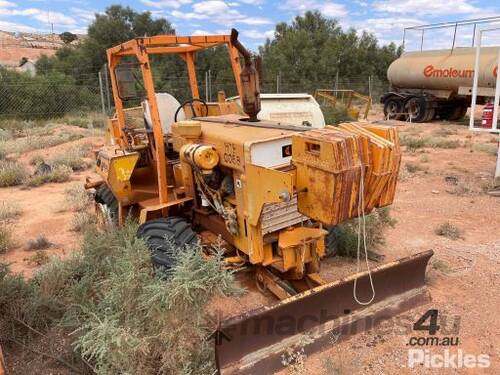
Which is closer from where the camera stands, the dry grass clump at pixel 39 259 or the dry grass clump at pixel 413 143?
the dry grass clump at pixel 39 259

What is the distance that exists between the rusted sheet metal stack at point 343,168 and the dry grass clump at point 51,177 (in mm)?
7409

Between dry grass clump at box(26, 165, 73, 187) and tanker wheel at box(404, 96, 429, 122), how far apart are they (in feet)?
46.3

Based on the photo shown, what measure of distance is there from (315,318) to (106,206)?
10.4ft

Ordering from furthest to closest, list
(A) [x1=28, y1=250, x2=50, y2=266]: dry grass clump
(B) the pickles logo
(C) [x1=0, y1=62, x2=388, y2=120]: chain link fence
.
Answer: (C) [x1=0, y1=62, x2=388, y2=120]: chain link fence → (B) the pickles logo → (A) [x1=28, y1=250, x2=50, y2=266]: dry grass clump

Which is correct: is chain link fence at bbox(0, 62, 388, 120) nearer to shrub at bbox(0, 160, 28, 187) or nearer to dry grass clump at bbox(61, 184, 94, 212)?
shrub at bbox(0, 160, 28, 187)

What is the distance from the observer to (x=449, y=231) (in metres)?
5.71

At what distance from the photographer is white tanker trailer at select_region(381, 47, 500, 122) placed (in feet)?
50.1

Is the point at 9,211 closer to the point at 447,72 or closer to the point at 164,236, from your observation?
the point at 164,236

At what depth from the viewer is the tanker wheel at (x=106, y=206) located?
5219 mm

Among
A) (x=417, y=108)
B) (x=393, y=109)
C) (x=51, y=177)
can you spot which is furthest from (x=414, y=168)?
(x=393, y=109)

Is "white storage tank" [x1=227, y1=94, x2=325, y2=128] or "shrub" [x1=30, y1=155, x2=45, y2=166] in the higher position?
"white storage tank" [x1=227, y1=94, x2=325, y2=128]

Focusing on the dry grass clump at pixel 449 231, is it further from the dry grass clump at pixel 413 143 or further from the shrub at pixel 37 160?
the shrub at pixel 37 160

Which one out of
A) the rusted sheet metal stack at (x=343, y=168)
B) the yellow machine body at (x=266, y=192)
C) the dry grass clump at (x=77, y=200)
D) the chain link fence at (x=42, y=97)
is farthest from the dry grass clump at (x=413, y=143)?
the chain link fence at (x=42, y=97)

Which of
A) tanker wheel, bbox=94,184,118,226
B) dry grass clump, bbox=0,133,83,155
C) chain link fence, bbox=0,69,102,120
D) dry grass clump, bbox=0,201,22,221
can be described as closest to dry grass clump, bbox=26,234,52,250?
tanker wheel, bbox=94,184,118,226
